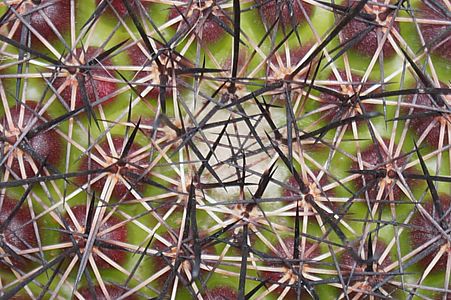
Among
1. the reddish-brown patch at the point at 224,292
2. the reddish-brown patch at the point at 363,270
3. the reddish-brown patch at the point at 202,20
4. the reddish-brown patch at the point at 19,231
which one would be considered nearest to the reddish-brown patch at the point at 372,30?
the reddish-brown patch at the point at 202,20

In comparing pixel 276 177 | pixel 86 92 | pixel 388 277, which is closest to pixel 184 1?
pixel 86 92

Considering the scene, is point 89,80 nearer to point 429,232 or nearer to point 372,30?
point 372,30

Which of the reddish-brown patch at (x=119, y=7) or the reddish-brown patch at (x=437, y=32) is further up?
the reddish-brown patch at (x=437, y=32)

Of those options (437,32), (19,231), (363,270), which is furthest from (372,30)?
(19,231)

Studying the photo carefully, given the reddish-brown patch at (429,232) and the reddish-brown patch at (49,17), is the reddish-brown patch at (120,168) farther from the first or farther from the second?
the reddish-brown patch at (429,232)

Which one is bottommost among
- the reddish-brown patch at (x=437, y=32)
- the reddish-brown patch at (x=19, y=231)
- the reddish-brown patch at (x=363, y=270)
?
the reddish-brown patch at (x=19, y=231)
